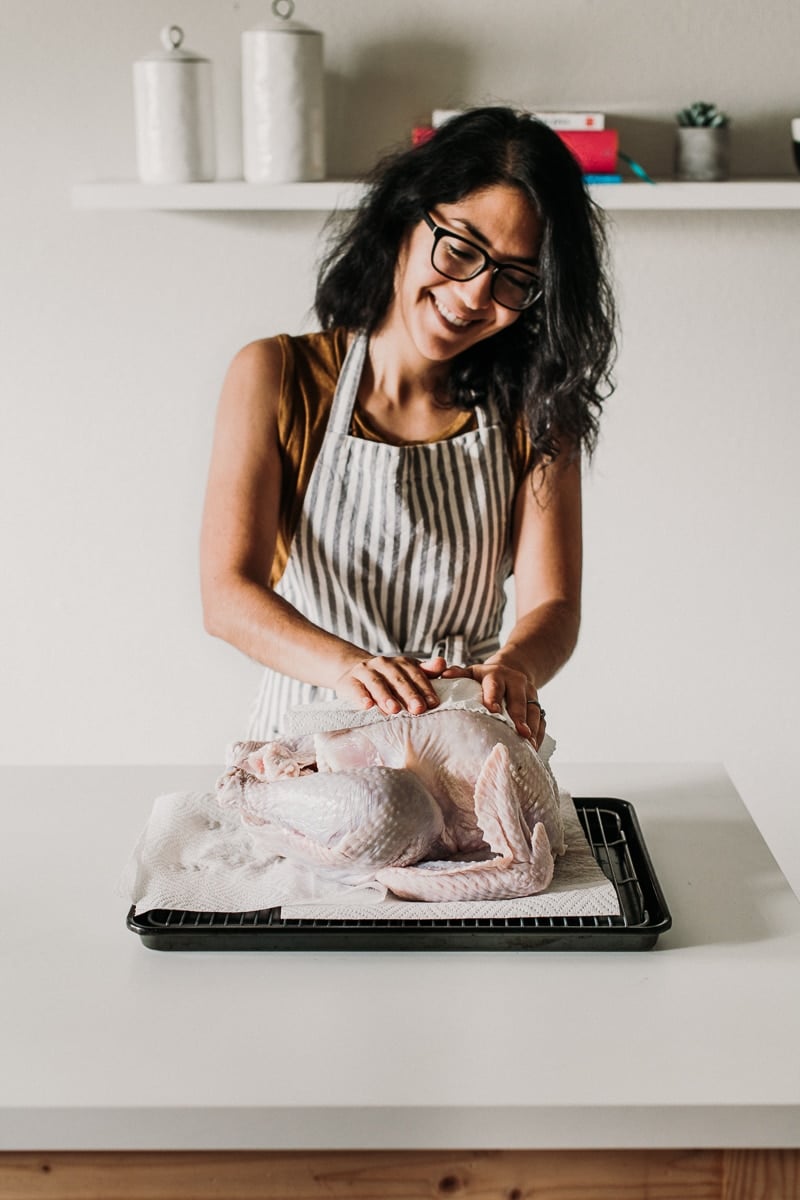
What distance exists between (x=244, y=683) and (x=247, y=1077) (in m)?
1.87

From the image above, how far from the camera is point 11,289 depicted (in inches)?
104

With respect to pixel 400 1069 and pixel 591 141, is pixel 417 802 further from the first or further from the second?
pixel 591 141

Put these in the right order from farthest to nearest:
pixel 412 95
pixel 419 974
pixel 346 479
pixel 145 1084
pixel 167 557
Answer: pixel 167 557, pixel 412 95, pixel 346 479, pixel 419 974, pixel 145 1084

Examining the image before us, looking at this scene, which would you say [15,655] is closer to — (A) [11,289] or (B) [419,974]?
(A) [11,289]

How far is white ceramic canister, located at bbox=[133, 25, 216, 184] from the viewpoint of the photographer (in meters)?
2.34

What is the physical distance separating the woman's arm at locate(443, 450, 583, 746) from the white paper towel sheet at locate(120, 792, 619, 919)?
375 mm

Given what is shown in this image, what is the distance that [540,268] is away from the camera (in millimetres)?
1579

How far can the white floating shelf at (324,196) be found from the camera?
2.36 metres

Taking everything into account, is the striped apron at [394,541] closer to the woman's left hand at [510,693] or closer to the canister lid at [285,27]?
the woman's left hand at [510,693]

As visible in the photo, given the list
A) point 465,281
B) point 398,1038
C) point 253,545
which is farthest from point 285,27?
point 398,1038

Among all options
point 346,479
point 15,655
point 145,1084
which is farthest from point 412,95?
point 145,1084

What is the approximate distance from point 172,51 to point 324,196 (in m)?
0.36

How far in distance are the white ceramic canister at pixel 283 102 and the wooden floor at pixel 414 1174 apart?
6.01 ft

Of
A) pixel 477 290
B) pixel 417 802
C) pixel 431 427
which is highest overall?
pixel 477 290
